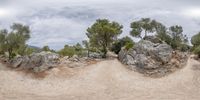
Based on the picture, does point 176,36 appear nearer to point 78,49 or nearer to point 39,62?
point 78,49

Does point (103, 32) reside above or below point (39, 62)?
above

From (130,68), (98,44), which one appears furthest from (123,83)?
(98,44)

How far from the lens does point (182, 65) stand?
4975 cm

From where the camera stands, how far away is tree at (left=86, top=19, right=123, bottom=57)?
61938 millimetres

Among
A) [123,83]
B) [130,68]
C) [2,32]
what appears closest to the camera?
[123,83]

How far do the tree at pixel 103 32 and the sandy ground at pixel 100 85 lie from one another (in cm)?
1339

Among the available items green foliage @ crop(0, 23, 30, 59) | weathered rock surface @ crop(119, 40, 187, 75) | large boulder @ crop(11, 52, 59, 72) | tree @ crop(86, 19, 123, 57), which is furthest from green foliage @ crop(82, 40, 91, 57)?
large boulder @ crop(11, 52, 59, 72)

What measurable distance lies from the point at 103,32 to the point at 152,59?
598 inches

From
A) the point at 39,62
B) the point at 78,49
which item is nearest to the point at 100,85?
the point at 39,62

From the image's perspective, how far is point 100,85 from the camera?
131 feet

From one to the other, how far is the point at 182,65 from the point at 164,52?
327cm

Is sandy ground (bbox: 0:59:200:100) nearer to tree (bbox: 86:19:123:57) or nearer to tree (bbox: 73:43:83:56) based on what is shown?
tree (bbox: 86:19:123:57)

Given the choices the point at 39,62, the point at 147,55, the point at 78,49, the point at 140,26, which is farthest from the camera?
the point at 78,49

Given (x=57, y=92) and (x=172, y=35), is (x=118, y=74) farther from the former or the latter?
(x=172, y=35)
